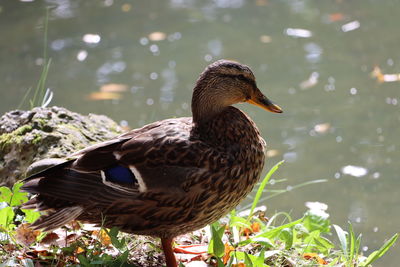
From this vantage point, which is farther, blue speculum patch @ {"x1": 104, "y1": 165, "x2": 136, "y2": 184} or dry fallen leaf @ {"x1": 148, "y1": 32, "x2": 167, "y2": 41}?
dry fallen leaf @ {"x1": 148, "y1": 32, "x2": 167, "y2": 41}

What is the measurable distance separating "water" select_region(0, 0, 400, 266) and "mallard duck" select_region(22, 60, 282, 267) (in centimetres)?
181

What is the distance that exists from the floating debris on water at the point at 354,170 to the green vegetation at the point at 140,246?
5.58 feet

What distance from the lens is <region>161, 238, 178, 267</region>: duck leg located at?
3129 mm

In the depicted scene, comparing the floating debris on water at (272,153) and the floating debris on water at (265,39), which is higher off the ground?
the floating debris on water at (265,39)

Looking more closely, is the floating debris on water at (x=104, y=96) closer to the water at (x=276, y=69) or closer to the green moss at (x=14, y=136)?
the water at (x=276, y=69)

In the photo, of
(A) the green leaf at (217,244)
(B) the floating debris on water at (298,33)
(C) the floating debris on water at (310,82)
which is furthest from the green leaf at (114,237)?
(B) the floating debris on water at (298,33)

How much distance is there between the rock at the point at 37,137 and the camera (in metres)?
3.93

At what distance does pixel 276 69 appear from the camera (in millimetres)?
A: 6684

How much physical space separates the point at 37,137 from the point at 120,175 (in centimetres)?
114

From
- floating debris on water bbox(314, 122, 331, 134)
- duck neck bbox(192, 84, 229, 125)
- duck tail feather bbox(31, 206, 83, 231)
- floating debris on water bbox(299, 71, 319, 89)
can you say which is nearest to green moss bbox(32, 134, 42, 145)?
duck tail feather bbox(31, 206, 83, 231)

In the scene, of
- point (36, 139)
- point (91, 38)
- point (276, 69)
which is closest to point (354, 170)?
point (276, 69)

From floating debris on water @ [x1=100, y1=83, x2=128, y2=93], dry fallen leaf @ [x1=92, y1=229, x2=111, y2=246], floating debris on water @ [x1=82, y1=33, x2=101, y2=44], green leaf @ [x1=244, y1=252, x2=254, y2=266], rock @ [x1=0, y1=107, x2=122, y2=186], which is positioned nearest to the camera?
green leaf @ [x1=244, y1=252, x2=254, y2=266]

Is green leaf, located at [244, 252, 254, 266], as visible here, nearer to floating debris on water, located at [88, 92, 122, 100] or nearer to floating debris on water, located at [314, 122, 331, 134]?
floating debris on water, located at [314, 122, 331, 134]

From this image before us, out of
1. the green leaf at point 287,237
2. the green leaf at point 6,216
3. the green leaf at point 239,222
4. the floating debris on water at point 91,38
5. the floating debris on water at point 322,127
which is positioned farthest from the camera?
the floating debris on water at point 91,38
